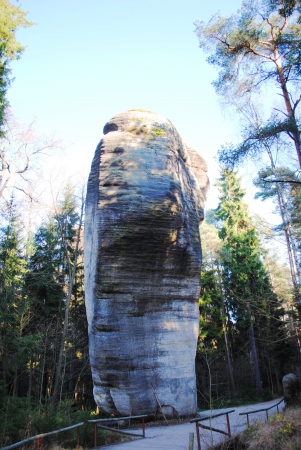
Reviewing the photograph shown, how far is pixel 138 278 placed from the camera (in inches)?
380

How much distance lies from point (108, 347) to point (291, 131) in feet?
23.7

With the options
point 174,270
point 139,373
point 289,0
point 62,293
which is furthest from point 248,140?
point 62,293

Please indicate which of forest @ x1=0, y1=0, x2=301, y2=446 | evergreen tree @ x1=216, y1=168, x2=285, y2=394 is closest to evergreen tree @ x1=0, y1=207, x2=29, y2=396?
forest @ x1=0, y1=0, x2=301, y2=446

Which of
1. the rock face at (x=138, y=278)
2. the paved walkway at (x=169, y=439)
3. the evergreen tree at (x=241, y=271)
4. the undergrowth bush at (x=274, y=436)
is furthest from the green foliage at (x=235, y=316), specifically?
the undergrowth bush at (x=274, y=436)

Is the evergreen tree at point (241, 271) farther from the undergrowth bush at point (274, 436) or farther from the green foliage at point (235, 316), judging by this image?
the undergrowth bush at point (274, 436)

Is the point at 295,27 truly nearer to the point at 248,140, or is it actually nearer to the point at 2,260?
the point at 248,140

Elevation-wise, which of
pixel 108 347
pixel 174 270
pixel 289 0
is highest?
pixel 289 0

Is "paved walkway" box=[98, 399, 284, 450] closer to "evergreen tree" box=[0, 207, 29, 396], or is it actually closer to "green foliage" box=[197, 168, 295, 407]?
"evergreen tree" box=[0, 207, 29, 396]

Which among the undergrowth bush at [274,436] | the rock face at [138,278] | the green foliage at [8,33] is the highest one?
the green foliage at [8,33]

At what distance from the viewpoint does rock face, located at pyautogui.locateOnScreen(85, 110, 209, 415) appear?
9.19 metres

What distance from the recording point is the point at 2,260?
59.0 ft

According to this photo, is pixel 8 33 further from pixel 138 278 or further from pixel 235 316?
pixel 235 316

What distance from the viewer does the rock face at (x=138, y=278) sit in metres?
9.19

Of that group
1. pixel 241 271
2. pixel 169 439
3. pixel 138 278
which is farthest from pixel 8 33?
pixel 241 271
